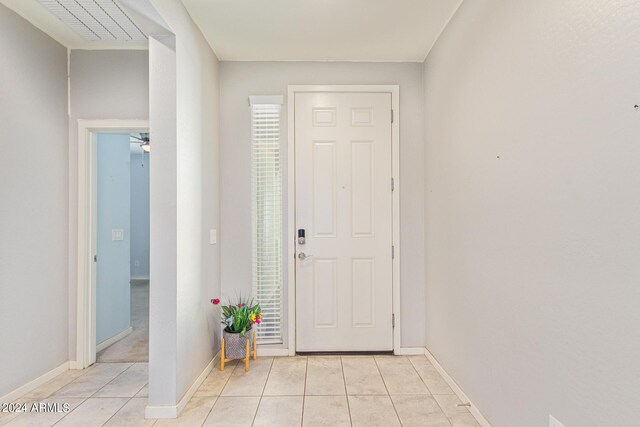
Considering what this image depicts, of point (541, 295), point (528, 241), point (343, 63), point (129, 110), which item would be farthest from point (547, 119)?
point (129, 110)

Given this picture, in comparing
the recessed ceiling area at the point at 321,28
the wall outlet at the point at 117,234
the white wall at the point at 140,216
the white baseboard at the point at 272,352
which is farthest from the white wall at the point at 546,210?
the white wall at the point at 140,216

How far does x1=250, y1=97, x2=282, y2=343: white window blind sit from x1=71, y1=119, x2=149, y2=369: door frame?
926mm

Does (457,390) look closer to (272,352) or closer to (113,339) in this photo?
(272,352)

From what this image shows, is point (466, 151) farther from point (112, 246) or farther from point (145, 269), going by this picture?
point (145, 269)

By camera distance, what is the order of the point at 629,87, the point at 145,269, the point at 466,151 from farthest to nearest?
the point at 145,269 → the point at 466,151 → the point at 629,87

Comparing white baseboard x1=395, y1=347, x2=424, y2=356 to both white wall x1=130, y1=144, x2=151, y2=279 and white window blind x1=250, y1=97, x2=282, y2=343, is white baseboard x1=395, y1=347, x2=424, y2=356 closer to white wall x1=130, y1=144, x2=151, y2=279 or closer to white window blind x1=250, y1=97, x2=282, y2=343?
white window blind x1=250, y1=97, x2=282, y2=343

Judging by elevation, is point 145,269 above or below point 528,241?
below

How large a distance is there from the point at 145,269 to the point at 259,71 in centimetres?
574

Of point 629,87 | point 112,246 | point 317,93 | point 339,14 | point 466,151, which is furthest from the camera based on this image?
point 112,246

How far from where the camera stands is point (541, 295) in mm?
1571

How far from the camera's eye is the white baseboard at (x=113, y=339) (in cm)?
340

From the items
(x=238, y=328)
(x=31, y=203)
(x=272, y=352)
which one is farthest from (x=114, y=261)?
(x=272, y=352)

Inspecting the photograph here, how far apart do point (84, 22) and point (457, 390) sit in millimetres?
3649

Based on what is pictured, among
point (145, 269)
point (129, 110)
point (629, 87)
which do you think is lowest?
point (145, 269)
